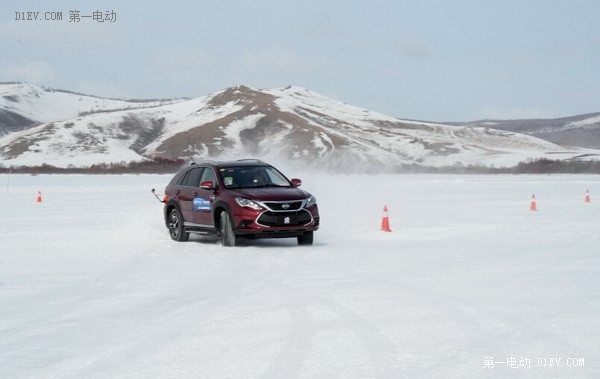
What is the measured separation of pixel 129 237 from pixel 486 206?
52.1ft

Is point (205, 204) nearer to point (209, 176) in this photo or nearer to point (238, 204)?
point (209, 176)

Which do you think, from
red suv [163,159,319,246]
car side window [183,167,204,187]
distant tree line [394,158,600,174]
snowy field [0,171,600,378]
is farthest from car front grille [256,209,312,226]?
distant tree line [394,158,600,174]

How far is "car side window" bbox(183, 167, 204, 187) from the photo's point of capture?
19.9 m

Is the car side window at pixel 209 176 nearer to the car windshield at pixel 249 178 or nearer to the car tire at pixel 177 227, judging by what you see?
the car windshield at pixel 249 178

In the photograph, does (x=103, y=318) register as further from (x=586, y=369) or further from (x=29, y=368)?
(x=586, y=369)

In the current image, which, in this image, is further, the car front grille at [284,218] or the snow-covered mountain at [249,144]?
the snow-covered mountain at [249,144]

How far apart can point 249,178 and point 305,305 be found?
911 centimetres

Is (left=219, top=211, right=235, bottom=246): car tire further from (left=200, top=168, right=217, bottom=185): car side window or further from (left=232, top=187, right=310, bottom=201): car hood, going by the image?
(left=200, top=168, right=217, bottom=185): car side window

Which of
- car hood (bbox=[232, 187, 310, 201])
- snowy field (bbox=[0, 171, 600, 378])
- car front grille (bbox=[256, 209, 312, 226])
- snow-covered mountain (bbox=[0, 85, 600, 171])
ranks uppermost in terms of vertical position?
snow-covered mountain (bbox=[0, 85, 600, 171])

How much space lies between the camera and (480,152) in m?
165

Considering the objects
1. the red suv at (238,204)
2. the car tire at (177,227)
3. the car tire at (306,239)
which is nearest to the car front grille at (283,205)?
the red suv at (238,204)

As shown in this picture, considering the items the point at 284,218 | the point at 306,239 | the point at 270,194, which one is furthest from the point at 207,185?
the point at 306,239

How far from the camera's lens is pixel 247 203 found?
17.8 m

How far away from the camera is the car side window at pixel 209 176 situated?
1928 cm
